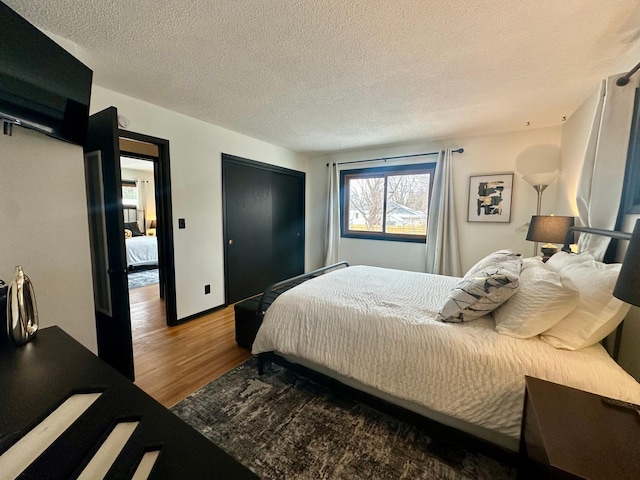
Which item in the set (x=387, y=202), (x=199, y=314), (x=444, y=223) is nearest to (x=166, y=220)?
(x=199, y=314)

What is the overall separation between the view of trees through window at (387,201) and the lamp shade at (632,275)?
3.32 meters

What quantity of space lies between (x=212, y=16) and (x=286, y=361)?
2313 millimetres

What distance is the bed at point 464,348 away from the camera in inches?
47.2

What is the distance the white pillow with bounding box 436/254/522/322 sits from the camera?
1.42m

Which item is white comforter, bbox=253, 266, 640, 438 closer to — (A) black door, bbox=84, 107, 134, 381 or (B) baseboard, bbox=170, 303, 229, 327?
(A) black door, bbox=84, 107, 134, 381

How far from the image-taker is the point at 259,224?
4.07 metres

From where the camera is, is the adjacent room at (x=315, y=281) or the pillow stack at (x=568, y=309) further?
the pillow stack at (x=568, y=309)

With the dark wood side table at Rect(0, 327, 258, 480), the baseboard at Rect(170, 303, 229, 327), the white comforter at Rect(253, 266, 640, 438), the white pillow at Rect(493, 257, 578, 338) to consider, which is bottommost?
the baseboard at Rect(170, 303, 229, 327)

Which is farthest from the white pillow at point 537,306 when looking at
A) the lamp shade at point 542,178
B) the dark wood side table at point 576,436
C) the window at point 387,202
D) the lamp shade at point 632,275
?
the window at point 387,202

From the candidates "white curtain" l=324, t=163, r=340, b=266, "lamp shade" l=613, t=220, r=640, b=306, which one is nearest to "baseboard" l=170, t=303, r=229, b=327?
"white curtain" l=324, t=163, r=340, b=266

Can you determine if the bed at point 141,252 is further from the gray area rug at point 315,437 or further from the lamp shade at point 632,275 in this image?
the lamp shade at point 632,275

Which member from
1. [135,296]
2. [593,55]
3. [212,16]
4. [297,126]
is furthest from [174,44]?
[135,296]

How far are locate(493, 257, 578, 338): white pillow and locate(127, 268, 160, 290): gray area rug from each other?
5.32m

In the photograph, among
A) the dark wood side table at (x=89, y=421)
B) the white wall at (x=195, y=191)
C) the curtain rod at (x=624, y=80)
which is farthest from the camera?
the white wall at (x=195, y=191)
